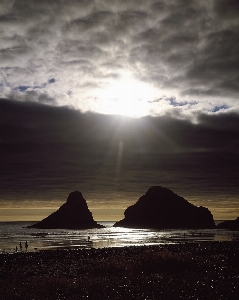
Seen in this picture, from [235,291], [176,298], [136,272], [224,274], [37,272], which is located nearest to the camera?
[176,298]

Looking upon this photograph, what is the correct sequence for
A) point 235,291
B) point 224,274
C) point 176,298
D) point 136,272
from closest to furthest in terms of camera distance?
point 176,298, point 235,291, point 224,274, point 136,272

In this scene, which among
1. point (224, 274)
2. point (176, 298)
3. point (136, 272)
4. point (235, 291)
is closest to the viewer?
point (176, 298)

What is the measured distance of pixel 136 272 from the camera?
27422 millimetres

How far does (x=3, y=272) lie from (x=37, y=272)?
358 centimetres

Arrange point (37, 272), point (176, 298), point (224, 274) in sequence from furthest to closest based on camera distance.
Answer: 1. point (37, 272)
2. point (224, 274)
3. point (176, 298)

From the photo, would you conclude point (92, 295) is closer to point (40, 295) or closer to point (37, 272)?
point (40, 295)

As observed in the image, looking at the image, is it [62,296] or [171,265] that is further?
[171,265]

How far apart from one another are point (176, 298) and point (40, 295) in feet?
25.0

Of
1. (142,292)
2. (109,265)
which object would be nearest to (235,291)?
(142,292)

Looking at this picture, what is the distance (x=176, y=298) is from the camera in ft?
56.9

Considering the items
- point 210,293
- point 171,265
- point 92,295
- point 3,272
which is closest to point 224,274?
point 171,265

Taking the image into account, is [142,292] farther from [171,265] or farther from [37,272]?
[37,272]

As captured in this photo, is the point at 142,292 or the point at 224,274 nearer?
the point at 142,292

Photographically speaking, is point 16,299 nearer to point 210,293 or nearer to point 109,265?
point 210,293
